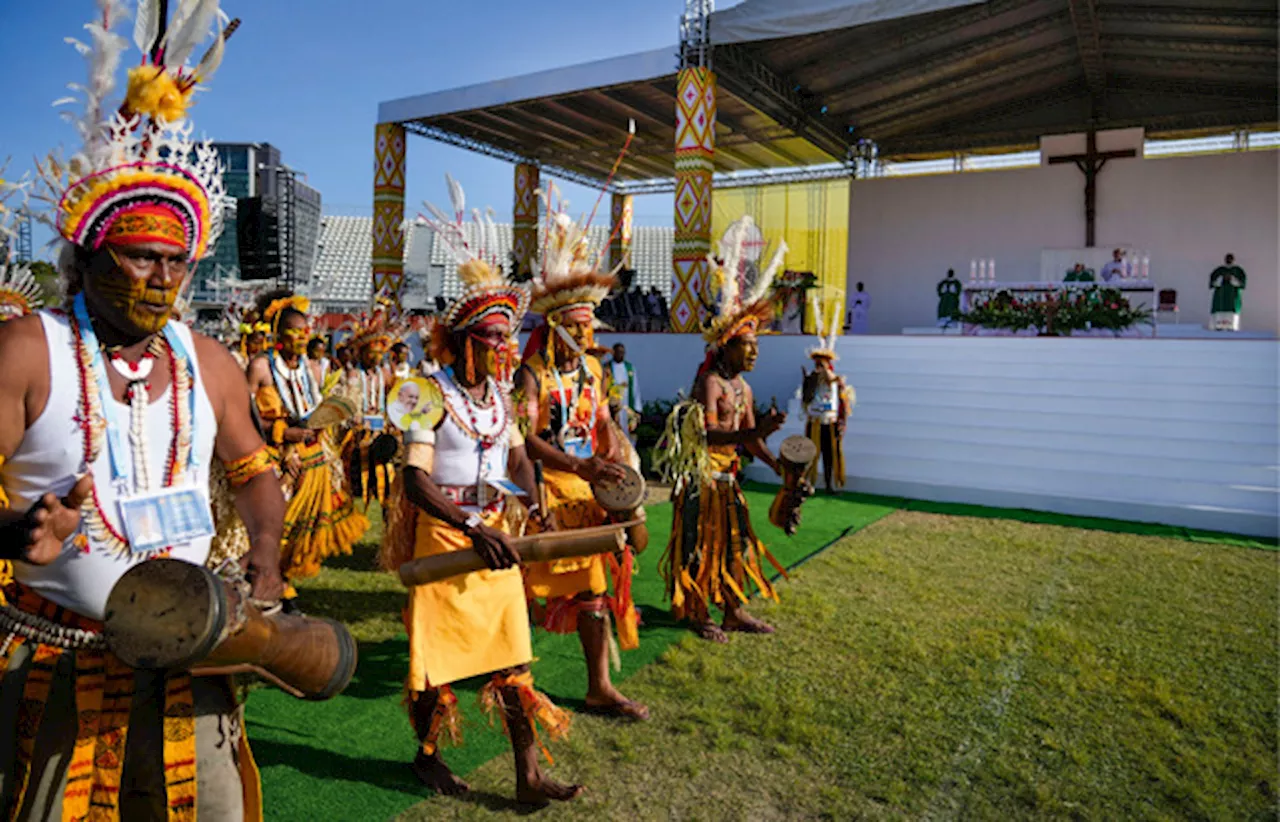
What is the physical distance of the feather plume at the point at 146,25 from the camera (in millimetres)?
2094

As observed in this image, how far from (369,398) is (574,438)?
15.8ft

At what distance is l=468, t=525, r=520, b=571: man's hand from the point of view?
115 inches

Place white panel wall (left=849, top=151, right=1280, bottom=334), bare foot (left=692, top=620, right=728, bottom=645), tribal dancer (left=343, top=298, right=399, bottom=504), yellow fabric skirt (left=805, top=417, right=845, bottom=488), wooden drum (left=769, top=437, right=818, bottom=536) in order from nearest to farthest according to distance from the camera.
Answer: wooden drum (left=769, top=437, right=818, bottom=536), bare foot (left=692, top=620, right=728, bottom=645), tribal dancer (left=343, top=298, right=399, bottom=504), yellow fabric skirt (left=805, top=417, right=845, bottom=488), white panel wall (left=849, top=151, right=1280, bottom=334)

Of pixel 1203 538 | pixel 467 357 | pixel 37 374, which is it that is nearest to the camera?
pixel 37 374

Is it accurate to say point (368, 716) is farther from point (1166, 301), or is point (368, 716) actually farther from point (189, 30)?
point (1166, 301)

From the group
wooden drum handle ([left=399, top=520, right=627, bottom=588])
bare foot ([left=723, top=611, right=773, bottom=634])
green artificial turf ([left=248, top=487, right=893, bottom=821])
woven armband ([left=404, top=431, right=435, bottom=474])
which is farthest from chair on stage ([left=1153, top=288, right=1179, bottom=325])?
woven armband ([left=404, top=431, right=435, bottom=474])

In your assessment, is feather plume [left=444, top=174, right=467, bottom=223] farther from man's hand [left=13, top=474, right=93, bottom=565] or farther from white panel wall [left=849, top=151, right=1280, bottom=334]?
white panel wall [left=849, top=151, right=1280, bottom=334]

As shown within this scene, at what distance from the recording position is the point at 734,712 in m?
4.05

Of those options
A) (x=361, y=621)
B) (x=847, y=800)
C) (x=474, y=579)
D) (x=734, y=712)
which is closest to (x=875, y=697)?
(x=734, y=712)

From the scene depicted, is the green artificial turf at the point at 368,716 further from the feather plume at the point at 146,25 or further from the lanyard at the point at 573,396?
the feather plume at the point at 146,25

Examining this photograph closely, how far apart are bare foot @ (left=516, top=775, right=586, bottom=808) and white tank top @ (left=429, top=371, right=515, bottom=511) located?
1.09 meters

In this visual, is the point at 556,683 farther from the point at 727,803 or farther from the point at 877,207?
the point at 877,207

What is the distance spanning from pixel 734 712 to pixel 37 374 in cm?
326

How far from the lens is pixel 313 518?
19.1 ft
